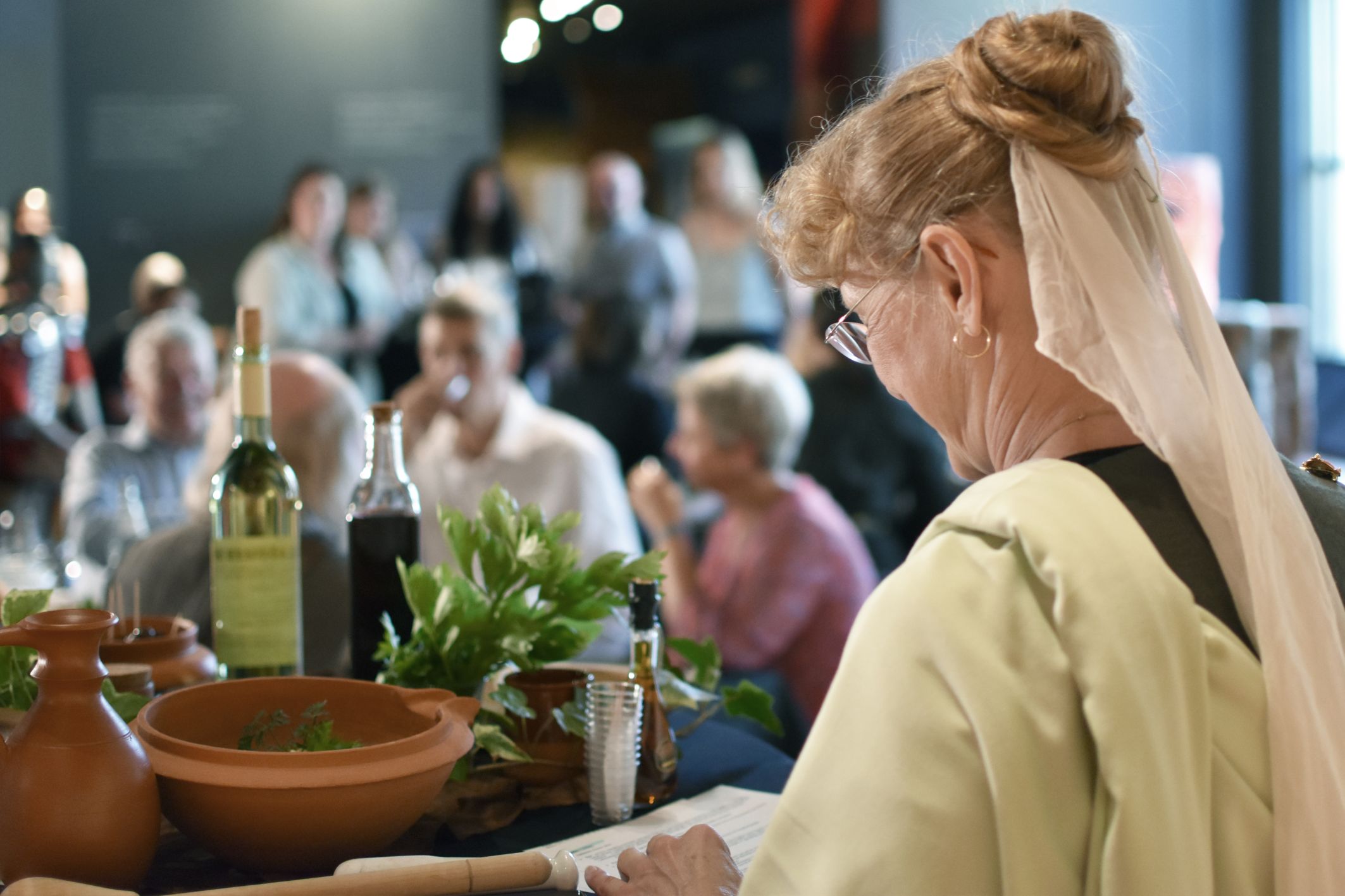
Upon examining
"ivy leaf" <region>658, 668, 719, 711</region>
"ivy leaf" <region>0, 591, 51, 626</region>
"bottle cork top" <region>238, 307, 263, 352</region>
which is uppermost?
"bottle cork top" <region>238, 307, 263, 352</region>

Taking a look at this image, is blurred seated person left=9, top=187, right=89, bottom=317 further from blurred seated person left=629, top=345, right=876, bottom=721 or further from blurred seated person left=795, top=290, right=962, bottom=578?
blurred seated person left=795, top=290, right=962, bottom=578

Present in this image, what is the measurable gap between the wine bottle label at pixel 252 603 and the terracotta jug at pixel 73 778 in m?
0.41

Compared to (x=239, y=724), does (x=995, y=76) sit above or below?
above

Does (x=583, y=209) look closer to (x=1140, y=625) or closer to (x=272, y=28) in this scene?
(x=272, y=28)

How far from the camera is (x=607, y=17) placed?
8945 mm

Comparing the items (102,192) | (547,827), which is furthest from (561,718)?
(102,192)

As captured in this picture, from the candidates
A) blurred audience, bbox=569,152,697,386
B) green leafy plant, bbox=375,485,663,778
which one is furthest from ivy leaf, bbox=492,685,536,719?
blurred audience, bbox=569,152,697,386

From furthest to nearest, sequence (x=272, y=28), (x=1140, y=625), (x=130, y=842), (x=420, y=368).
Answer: (x=272, y=28)
(x=420, y=368)
(x=130, y=842)
(x=1140, y=625)

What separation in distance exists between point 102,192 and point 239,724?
18.1ft

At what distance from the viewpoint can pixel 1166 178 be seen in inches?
54.9

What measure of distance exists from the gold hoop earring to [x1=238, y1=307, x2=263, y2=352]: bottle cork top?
78 centimetres

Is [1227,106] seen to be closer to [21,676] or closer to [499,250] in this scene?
Answer: [499,250]

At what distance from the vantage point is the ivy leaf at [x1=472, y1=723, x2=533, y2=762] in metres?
1.25

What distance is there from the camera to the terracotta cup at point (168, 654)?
142 cm
